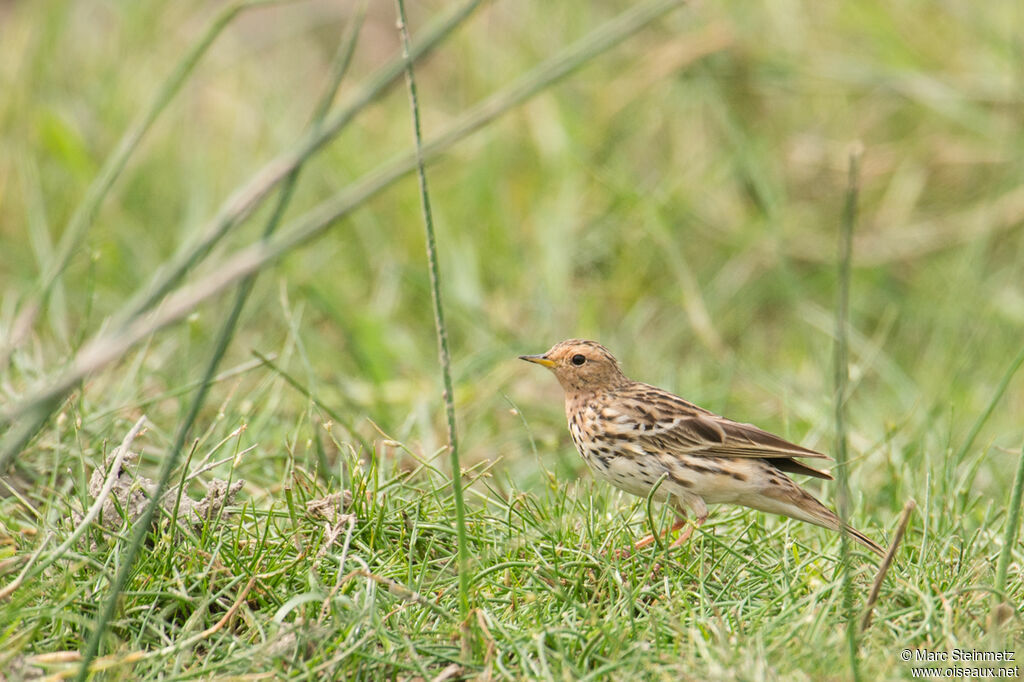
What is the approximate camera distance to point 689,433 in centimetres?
432

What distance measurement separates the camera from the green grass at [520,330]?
3.38 metres

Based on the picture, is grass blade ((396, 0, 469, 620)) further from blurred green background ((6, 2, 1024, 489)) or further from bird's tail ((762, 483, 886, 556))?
blurred green background ((6, 2, 1024, 489))

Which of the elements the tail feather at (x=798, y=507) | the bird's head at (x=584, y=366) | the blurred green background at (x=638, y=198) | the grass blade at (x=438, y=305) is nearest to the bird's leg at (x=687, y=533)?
the tail feather at (x=798, y=507)

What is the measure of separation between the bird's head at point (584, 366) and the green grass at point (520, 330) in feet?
1.30

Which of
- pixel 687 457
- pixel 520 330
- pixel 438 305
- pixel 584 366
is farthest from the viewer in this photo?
pixel 520 330

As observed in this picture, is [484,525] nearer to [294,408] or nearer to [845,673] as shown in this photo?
[845,673]

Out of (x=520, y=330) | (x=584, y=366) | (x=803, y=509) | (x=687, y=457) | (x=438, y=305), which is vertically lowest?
(x=520, y=330)

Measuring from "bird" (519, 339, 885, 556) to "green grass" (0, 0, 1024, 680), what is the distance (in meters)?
0.10

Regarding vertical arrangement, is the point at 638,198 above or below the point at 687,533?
above

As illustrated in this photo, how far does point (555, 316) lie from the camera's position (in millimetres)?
7285

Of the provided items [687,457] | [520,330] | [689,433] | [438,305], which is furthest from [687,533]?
[520,330]

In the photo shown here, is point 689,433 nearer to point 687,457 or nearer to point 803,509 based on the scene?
point 687,457

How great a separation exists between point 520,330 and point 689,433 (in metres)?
2.99

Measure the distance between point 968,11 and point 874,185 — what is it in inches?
49.7
